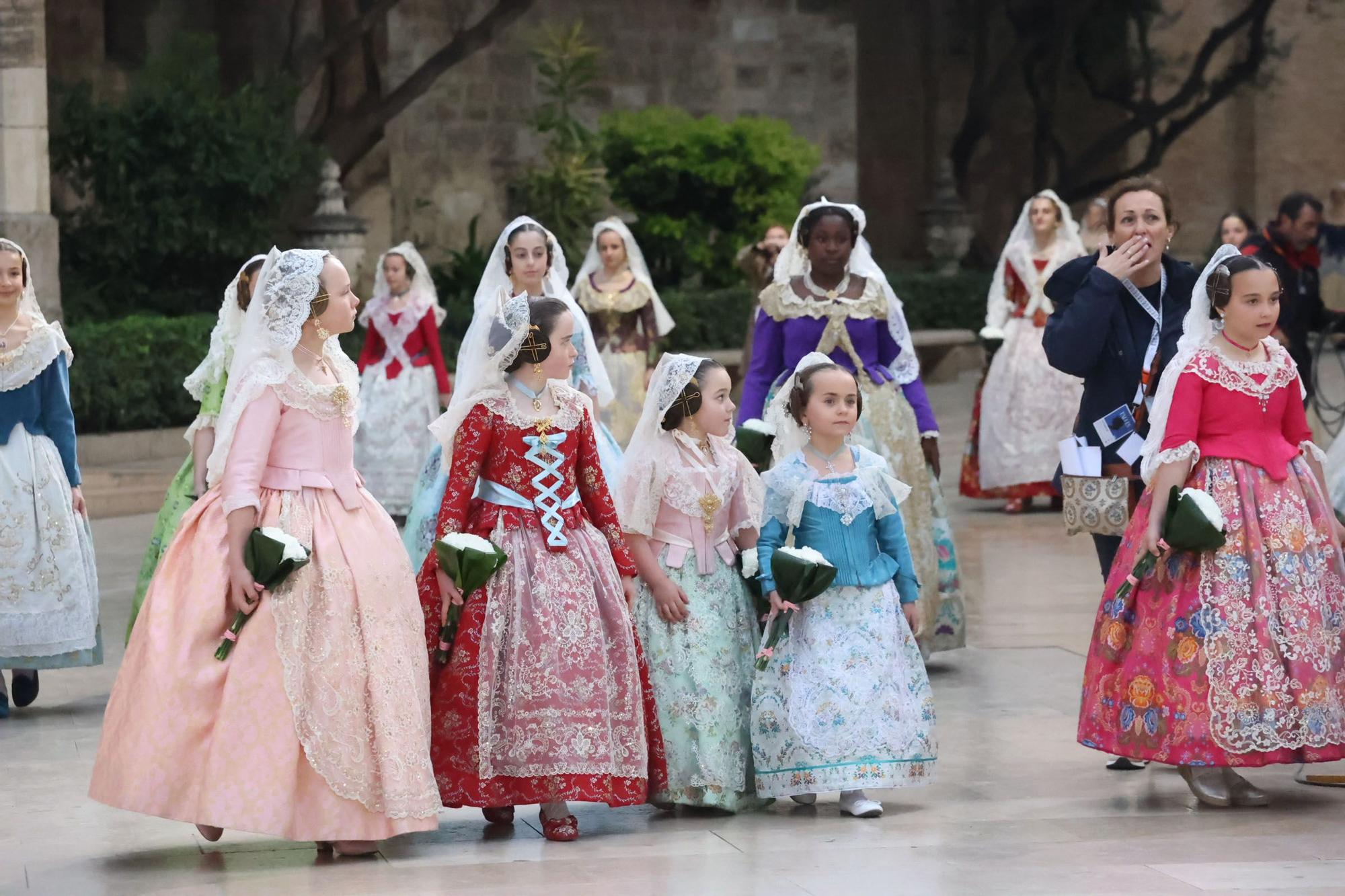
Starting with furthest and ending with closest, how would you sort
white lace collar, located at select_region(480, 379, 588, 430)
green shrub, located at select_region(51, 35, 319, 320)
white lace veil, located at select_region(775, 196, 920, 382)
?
green shrub, located at select_region(51, 35, 319, 320) < white lace veil, located at select_region(775, 196, 920, 382) < white lace collar, located at select_region(480, 379, 588, 430)

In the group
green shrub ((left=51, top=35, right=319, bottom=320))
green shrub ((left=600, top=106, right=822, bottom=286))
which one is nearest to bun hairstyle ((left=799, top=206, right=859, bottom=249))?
green shrub ((left=51, top=35, right=319, bottom=320))

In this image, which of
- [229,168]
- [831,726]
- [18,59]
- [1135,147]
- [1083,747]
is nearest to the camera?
[831,726]

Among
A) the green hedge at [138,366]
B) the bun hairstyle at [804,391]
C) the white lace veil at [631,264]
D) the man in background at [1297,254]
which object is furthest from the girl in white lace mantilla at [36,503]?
the man in background at [1297,254]

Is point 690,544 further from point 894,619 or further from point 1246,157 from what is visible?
point 1246,157

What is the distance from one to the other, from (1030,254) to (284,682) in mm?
7984

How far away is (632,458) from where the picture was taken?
606 centimetres

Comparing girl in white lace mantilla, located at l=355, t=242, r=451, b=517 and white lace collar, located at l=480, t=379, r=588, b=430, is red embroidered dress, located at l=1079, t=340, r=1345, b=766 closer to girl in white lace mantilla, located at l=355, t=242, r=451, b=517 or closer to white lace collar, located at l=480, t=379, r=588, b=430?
white lace collar, located at l=480, t=379, r=588, b=430

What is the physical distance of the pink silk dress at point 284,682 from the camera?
204 inches

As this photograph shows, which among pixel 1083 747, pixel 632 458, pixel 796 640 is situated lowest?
pixel 1083 747

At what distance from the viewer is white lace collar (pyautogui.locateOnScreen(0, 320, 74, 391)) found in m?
7.39

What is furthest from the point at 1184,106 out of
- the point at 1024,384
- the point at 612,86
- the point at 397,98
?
the point at 1024,384

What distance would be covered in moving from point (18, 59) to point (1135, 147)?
15.5m

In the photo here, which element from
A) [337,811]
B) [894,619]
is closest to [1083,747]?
[894,619]

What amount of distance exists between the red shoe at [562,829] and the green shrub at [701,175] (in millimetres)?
13464
